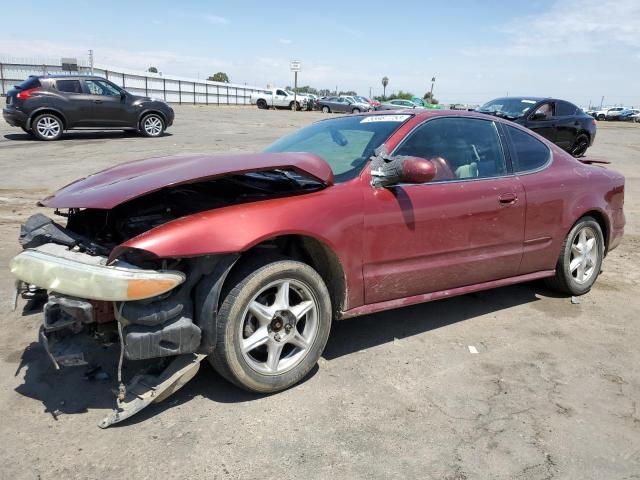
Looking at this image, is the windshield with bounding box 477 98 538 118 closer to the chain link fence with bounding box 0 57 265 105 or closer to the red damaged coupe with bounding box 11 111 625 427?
the red damaged coupe with bounding box 11 111 625 427

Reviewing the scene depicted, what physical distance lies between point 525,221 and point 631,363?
1209 mm

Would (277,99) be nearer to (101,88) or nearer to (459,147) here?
(101,88)

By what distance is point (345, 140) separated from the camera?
388 cm

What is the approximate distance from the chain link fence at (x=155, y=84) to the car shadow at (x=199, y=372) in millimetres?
26772

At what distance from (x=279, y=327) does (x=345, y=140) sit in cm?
154

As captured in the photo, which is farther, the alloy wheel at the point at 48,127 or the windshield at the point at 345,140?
the alloy wheel at the point at 48,127

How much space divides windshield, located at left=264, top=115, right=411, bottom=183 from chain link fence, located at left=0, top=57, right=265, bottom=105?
2606 centimetres

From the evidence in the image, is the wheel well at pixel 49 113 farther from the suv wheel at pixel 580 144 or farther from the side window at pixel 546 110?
the suv wheel at pixel 580 144

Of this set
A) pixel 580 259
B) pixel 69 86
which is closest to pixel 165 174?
pixel 580 259

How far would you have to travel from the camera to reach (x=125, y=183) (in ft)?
9.69

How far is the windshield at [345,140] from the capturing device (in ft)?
11.5

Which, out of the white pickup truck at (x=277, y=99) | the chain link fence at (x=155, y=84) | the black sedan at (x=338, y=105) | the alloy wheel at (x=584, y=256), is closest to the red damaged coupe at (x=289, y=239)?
the alloy wheel at (x=584, y=256)

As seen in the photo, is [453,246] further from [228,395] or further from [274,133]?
[274,133]

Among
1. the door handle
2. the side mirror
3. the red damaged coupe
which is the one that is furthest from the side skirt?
the side mirror
